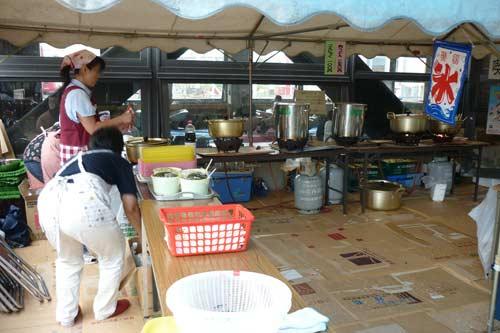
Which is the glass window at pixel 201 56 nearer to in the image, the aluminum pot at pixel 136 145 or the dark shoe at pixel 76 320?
the aluminum pot at pixel 136 145

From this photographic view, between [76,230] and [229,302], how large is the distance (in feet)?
5.34

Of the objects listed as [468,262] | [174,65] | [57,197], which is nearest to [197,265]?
[57,197]

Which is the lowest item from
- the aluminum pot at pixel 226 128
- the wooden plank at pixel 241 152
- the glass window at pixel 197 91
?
the wooden plank at pixel 241 152

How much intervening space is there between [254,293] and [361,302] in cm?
228

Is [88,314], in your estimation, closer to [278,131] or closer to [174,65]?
[278,131]

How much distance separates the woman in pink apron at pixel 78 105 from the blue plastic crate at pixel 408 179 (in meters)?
4.90

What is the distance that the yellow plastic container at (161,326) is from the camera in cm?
127

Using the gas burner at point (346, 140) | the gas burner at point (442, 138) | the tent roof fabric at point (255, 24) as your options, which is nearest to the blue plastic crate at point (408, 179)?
the gas burner at point (442, 138)

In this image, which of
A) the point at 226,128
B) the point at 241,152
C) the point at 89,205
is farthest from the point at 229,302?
the point at 241,152

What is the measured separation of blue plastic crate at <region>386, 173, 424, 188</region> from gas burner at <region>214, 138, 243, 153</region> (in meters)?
3.16

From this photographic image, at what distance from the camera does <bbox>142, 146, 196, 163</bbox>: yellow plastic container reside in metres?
3.24

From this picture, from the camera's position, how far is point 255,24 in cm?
480

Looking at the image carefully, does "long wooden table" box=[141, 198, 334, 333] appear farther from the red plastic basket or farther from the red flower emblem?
the red flower emblem

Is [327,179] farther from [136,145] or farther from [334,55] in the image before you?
[136,145]
